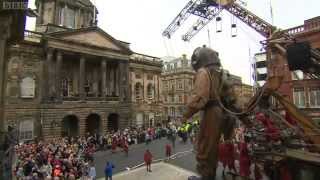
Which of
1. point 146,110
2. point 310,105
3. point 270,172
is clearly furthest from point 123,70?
point 270,172

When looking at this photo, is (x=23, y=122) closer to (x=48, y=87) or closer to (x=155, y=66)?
(x=48, y=87)

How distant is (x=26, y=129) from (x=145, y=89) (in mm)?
20200

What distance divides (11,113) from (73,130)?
789 centimetres

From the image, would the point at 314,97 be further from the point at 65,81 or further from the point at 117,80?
the point at 65,81

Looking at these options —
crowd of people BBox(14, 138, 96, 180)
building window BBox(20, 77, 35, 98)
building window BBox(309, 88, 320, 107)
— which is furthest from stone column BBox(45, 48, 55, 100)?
building window BBox(309, 88, 320, 107)

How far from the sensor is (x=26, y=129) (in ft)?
111

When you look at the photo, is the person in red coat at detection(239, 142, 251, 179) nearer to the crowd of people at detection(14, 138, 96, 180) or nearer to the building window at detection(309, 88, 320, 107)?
the crowd of people at detection(14, 138, 96, 180)

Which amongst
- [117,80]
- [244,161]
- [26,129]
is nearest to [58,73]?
[26,129]

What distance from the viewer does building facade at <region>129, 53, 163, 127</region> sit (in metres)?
47.5

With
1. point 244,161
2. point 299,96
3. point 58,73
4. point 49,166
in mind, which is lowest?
point 49,166

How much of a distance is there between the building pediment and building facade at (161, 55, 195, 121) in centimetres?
3058

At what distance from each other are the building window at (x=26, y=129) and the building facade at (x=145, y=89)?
49.6 ft

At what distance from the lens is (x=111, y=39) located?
135 ft

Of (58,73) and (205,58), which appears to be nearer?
(205,58)
